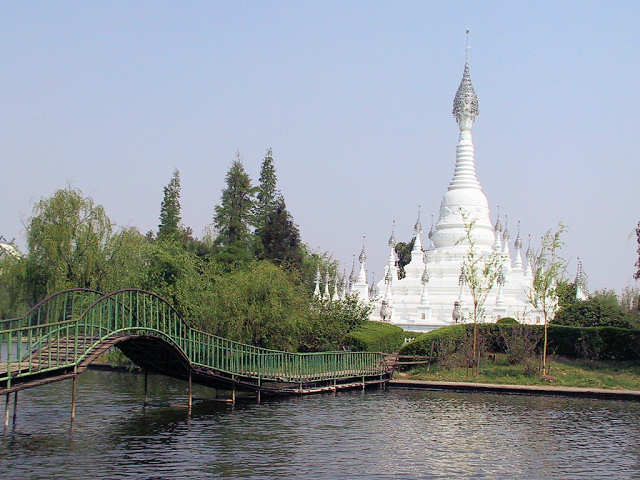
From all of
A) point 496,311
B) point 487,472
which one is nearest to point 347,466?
point 487,472

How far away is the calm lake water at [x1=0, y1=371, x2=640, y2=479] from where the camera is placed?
52.6 feet

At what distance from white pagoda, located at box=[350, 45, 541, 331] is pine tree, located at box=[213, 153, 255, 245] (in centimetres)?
989

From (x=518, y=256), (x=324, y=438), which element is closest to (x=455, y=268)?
(x=518, y=256)

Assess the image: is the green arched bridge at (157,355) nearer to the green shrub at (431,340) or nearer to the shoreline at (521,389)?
the shoreline at (521,389)

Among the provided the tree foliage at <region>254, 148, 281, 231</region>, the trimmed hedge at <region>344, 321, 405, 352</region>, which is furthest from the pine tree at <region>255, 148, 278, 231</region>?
the trimmed hedge at <region>344, 321, 405, 352</region>

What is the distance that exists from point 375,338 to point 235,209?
21683 millimetres

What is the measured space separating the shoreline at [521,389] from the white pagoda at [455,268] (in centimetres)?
1719

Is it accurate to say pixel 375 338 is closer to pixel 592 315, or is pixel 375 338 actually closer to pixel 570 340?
pixel 570 340

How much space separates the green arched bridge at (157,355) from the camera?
1961 cm

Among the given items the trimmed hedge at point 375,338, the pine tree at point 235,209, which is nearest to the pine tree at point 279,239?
the pine tree at point 235,209

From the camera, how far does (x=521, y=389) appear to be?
99.9 feet

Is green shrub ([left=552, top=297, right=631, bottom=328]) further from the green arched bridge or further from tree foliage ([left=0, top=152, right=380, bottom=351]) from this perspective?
the green arched bridge

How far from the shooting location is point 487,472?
16.2 metres

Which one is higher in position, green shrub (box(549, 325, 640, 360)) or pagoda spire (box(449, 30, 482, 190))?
pagoda spire (box(449, 30, 482, 190))
